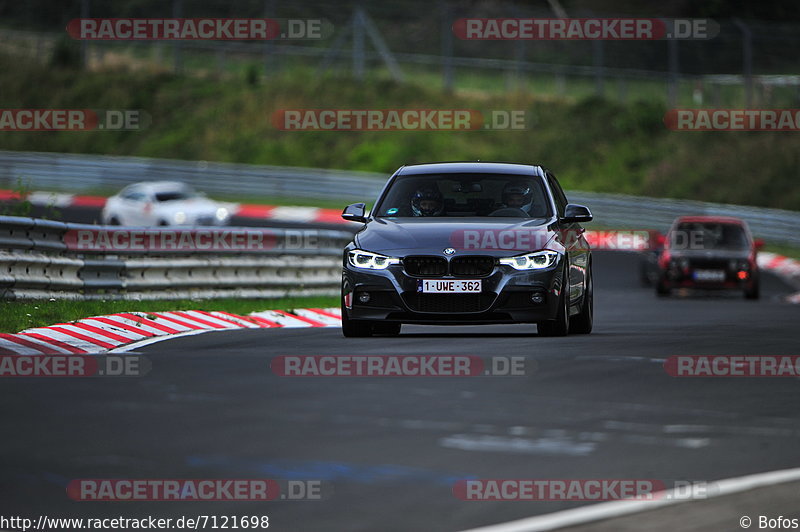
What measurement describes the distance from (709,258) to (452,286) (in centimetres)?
1367

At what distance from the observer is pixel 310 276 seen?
2172 cm

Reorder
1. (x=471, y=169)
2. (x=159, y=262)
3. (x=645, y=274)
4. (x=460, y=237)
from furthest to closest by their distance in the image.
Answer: (x=645, y=274) → (x=159, y=262) → (x=471, y=169) → (x=460, y=237)

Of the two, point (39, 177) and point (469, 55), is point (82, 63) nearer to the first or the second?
point (39, 177)

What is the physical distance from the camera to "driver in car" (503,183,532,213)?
13930 millimetres

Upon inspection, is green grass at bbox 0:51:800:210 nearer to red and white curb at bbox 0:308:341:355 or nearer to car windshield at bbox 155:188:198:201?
car windshield at bbox 155:188:198:201

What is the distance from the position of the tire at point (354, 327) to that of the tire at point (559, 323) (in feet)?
5.00

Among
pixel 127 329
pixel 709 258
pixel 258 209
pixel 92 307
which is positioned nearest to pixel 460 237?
pixel 127 329

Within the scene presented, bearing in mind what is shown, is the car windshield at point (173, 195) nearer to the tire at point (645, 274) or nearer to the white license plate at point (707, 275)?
the tire at point (645, 274)

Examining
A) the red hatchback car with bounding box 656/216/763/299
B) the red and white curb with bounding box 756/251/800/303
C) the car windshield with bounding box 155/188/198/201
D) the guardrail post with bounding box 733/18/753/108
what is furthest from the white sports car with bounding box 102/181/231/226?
the guardrail post with bounding box 733/18/753/108

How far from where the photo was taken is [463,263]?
42.4 feet

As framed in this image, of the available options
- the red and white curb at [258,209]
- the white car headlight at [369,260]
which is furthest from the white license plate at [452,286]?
the red and white curb at [258,209]

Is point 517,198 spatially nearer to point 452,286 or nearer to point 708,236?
point 452,286

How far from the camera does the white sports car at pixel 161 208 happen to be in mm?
34562

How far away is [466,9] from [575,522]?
4019 cm
